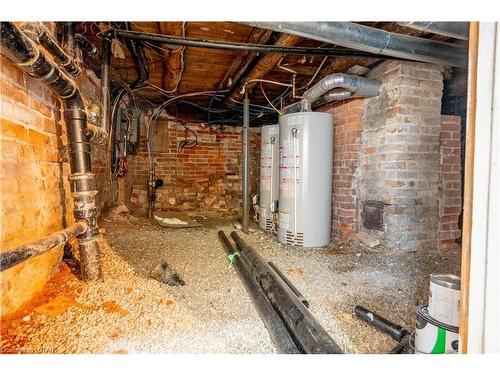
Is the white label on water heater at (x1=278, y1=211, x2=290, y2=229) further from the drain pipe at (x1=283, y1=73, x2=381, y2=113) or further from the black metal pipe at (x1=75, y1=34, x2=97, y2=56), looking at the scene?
the black metal pipe at (x1=75, y1=34, x2=97, y2=56)

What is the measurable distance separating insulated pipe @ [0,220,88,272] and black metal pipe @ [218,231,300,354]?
972 mm

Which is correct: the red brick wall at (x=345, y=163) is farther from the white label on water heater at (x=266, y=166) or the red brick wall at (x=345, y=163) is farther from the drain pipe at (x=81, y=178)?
the drain pipe at (x=81, y=178)

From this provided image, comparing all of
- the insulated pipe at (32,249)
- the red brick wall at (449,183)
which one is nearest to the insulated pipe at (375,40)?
the red brick wall at (449,183)

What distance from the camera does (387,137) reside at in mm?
2248

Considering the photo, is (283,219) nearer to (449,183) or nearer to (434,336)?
(449,183)

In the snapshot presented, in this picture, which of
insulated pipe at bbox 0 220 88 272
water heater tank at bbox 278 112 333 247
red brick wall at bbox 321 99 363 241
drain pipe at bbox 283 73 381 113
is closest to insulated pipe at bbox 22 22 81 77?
insulated pipe at bbox 0 220 88 272

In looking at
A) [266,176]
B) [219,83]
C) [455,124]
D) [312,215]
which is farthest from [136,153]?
[455,124]

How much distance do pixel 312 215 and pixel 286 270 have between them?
773mm

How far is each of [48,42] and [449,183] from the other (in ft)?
9.99

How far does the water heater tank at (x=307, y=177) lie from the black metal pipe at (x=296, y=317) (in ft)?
3.32

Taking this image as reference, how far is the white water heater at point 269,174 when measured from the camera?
3084mm

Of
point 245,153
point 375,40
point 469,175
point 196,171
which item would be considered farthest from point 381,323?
point 196,171

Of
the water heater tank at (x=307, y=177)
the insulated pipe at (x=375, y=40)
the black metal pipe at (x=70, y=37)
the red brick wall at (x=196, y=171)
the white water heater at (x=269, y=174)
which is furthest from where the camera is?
the red brick wall at (x=196, y=171)
